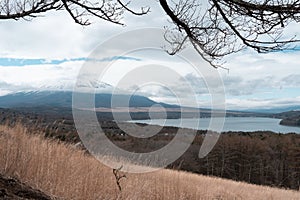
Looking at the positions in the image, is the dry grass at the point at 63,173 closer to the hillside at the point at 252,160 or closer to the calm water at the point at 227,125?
the calm water at the point at 227,125

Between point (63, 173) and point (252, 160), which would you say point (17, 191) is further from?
point (252, 160)

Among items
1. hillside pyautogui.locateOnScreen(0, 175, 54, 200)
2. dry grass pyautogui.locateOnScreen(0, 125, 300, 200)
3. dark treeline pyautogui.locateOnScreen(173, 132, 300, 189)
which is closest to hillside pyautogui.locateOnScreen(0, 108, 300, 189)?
dark treeline pyautogui.locateOnScreen(173, 132, 300, 189)

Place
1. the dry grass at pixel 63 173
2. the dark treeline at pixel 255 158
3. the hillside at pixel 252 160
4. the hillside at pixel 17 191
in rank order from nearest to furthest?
the hillside at pixel 17 191
the dry grass at pixel 63 173
the hillside at pixel 252 160
the dark treeline at pixel 255 158

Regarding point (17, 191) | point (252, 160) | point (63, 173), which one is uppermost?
point (17, 191)

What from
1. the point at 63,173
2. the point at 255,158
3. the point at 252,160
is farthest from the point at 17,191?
the point at 255,158

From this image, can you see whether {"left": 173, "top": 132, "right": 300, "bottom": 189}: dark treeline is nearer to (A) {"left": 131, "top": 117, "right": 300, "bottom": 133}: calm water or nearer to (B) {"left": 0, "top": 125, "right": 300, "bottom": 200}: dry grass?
(A) {"left": 131, "top": 117, "right": 300, "bottom": 133}: calm water

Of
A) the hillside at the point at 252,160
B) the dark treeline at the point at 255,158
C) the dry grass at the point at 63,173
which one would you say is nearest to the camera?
the dry grass at the point at 63,173

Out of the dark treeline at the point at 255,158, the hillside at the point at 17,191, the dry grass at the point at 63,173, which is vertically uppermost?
the hillside at the point at 17,191

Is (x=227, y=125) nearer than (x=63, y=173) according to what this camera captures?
No

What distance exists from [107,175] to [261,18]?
270 centimetres

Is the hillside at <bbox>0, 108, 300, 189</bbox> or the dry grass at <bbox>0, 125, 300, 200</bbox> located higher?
the dry grass at <bbox>0, 125, 300, 200</bbox>

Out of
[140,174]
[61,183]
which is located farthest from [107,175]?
[140,174]

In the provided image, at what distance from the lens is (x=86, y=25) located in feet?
15.5

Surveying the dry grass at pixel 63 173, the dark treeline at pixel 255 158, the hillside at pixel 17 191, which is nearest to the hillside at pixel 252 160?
the dark treeline at pixel 255 158
